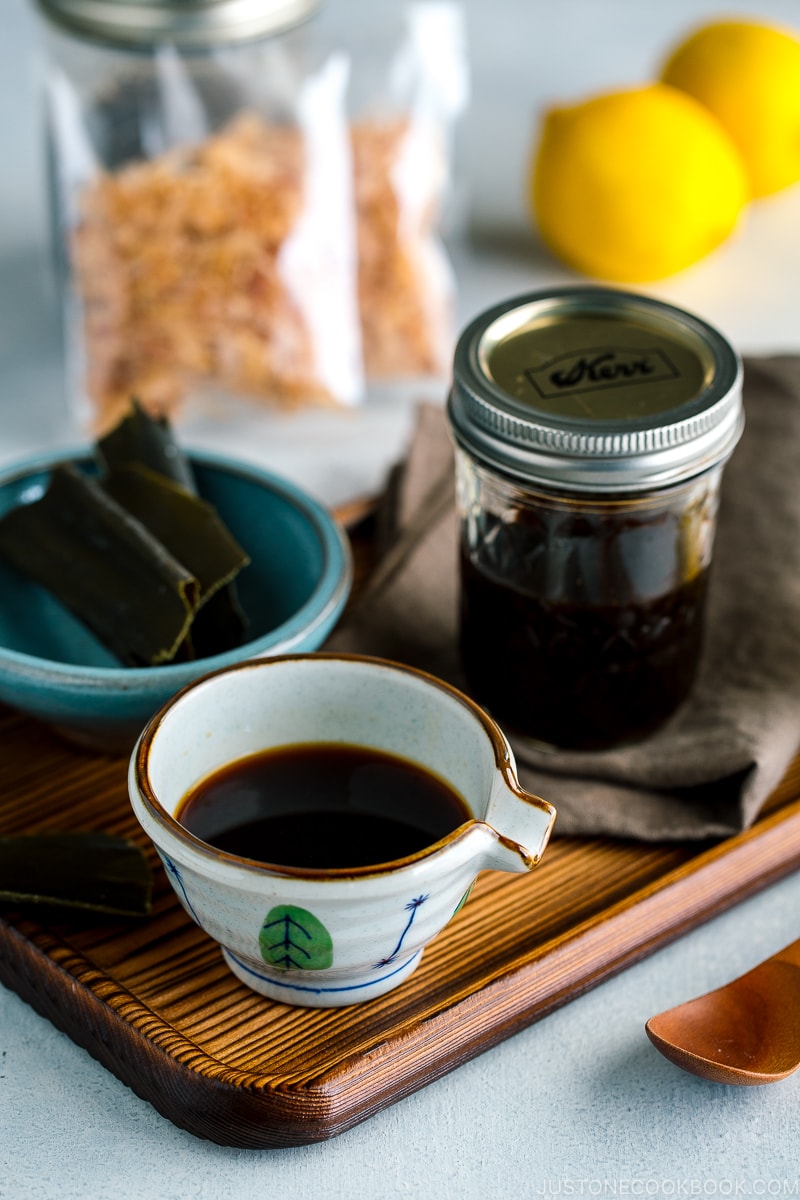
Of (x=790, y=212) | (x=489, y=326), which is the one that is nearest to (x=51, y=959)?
(x=489, y=326)

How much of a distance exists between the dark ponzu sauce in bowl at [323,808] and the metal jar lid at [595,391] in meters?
0.15

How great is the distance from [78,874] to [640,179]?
754 mm

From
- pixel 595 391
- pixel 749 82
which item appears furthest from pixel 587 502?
pixel 749 82

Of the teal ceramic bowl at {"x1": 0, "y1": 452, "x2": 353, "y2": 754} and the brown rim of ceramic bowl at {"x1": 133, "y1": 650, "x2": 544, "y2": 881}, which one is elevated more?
the brown rim of ceramic bowl at {"x1": 133, "y1": 650, "x2": 544, "y2": 881}

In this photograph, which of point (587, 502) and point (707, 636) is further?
point (707, 636)

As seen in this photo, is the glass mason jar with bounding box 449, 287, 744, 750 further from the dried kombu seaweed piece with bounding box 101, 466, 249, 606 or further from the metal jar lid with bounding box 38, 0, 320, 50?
the metal jar lid with bounding box 38, 0, 320, 50

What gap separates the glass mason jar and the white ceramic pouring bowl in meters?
0.10

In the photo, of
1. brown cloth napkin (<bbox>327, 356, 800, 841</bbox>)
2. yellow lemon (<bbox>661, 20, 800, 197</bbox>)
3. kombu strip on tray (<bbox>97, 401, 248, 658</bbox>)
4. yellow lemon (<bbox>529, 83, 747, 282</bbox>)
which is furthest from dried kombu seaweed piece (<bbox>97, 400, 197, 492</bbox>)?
yellow lemon (<bbox>661, 20, 800, 197</bbox>)

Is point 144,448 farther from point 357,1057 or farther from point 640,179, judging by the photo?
point 640,179

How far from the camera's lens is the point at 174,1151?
60 cm

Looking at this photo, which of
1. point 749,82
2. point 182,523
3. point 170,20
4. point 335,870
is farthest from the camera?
point 749,82

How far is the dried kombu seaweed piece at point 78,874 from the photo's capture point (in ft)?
2.15

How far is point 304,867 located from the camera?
0.61 metres

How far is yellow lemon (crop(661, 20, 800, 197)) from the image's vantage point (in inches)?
49.9
